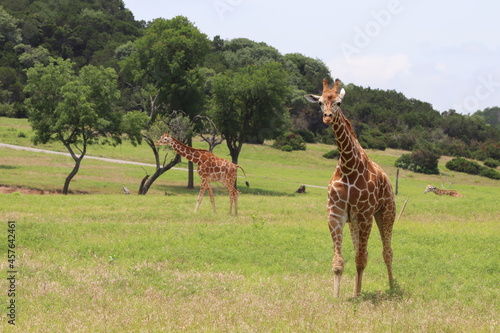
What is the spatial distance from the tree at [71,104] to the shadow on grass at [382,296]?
29092 mm

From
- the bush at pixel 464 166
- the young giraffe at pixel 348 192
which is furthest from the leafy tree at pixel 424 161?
the young giraffe at pixel 348 192

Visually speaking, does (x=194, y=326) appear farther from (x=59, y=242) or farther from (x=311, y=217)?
(x=311, y=217)

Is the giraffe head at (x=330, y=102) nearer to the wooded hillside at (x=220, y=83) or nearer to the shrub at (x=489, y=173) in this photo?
the wooded hillside at (x=220, y=83)

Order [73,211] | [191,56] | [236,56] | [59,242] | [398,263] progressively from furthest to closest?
[236,56] < [191,56] < [73,211] < [59,242] < [398,263]

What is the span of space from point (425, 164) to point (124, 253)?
62.5 metres

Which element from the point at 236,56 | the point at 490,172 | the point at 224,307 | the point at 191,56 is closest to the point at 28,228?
the point at 224,307

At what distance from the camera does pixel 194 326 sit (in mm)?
9688

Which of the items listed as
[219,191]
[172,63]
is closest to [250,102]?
[172,63]

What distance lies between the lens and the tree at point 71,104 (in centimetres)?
3834

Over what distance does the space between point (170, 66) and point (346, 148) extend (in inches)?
1313

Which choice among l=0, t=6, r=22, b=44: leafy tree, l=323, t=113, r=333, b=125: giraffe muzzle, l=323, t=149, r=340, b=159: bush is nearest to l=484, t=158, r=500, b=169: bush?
l=323, t=149, r=340, b=159: bush

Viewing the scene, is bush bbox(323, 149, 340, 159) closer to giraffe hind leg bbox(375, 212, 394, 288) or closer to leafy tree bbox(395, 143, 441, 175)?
leafy tree bbox(395, 143, 441, 175)

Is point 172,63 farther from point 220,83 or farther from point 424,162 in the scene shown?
point 424,162

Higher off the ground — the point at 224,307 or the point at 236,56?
the point at 236,56
